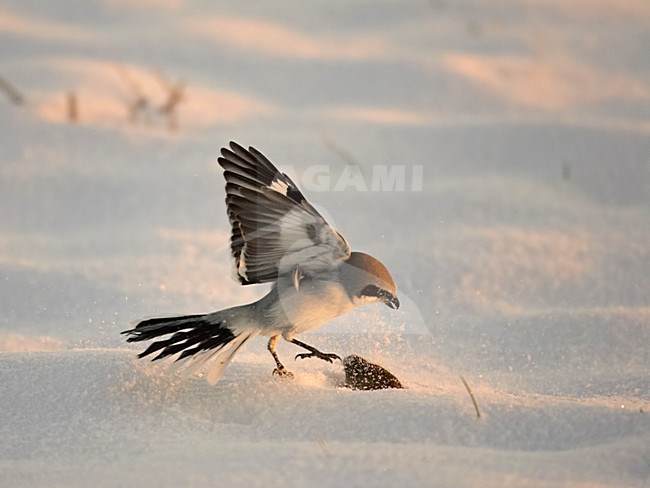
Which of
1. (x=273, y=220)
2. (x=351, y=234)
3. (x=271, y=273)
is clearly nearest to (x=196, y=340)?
(x=271, y=273)

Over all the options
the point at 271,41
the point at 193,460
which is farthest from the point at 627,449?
the point at 271,41

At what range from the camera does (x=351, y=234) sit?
4.81 m

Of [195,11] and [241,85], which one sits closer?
[241,85]

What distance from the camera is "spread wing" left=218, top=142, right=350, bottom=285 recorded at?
2.70 meters

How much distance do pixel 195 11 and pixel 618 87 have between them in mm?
2962

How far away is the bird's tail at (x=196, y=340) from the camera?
2.76 metres

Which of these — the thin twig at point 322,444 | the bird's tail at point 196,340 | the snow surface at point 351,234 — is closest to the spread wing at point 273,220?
the bird's tail at point 196,340

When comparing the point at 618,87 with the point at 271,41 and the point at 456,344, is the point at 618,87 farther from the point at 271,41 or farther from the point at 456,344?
the point at 456,344

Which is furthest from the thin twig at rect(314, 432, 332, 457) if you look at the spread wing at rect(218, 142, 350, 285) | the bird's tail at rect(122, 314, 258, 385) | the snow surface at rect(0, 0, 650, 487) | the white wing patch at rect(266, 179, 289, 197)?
the white wing patch at rect(266, 179, 289, 197)

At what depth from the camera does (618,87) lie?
6.37 meters

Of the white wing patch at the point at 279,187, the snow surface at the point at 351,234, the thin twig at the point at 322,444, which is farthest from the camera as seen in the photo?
the white wing patch at the point at 279,187

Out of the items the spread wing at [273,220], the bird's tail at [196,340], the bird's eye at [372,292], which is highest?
the spread wing at [273,220]

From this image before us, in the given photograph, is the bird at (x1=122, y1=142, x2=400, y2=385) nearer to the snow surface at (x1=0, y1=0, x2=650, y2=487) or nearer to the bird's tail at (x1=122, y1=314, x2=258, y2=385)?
the bird's tail at (x1=122, y1=314, x2=258, y2=385)

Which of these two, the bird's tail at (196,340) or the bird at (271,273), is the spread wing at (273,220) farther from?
the bird's tail at (196,340)
